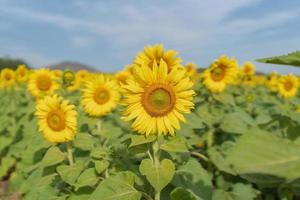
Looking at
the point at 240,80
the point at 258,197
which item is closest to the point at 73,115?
the point at 258,197

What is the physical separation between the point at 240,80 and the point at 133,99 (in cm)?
580

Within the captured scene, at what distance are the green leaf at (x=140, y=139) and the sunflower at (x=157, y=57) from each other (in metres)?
0.48

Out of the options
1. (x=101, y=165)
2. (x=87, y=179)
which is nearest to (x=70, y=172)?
(x=87, y=179)

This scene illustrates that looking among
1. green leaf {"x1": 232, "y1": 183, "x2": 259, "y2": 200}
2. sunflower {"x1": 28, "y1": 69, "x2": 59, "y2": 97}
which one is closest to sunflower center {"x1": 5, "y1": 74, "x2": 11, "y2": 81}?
sunflower {"x1": 28, "y1": 69, "x2": 59, "y2": 97}

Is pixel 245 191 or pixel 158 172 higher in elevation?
pixel 158 172

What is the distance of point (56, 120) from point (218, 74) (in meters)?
2.05

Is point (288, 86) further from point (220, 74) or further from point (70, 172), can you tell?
point (70, 172)

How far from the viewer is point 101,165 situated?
9.32 feet

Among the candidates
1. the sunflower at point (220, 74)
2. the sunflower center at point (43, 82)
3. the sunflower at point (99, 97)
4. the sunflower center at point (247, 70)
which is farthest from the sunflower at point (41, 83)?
the sunflower center at point (247, 70)

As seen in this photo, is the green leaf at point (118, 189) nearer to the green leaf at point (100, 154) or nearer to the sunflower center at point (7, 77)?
the green leaf at point (100, 154)

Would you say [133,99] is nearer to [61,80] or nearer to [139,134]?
[139,134]

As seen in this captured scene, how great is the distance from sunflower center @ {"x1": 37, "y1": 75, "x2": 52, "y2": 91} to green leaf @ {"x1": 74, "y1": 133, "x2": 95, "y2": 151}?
2.09 metres

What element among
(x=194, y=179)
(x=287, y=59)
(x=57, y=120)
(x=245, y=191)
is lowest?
(x=245, y=191)

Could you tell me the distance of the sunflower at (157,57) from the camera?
109 inches
